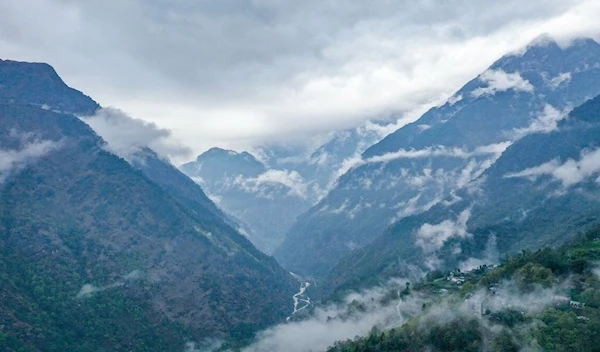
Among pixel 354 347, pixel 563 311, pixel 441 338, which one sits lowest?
pixel 354 347

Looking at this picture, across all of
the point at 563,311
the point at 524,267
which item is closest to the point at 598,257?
the point at 524,267

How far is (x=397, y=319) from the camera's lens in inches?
7815

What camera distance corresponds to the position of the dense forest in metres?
123

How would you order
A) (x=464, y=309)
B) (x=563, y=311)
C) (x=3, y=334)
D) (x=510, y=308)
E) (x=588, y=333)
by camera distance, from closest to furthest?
1. (x=588, y=333)
2. (x=563, y=311)
3. (x=510, y=308)
4. (x=464, y=309)
5. (x=3, y=334)

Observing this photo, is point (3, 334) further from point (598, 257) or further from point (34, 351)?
point (598, 257)

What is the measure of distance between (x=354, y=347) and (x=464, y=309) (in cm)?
3442

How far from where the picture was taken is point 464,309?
150750mm

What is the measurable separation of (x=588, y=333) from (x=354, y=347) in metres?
65.9

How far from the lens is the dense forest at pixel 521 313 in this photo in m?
123

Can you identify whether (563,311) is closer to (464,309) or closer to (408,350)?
(464,309)

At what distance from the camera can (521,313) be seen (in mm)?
136000

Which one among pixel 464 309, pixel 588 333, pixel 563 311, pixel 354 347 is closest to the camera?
pixel 588 333

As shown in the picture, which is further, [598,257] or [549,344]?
[598,257]

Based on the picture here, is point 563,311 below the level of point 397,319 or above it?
above
